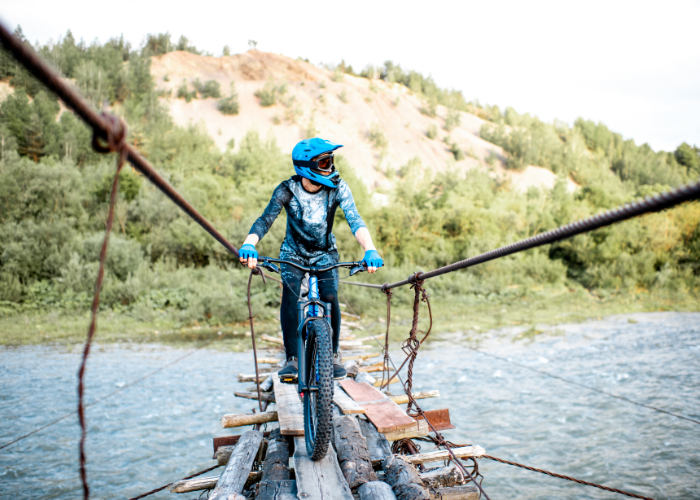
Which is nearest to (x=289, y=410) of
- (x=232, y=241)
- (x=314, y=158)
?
(x=314, y=158)

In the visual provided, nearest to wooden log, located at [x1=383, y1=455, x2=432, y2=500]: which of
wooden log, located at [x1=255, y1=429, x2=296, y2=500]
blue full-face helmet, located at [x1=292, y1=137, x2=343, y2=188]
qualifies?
wooden log, located at [x1=255, y1=429, x2=296, y2=500]

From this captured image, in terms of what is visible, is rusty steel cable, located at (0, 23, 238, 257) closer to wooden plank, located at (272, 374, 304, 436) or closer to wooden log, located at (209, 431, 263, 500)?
wooden log, located at (209, 431, 263, 500)

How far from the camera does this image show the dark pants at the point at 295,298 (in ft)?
9.36

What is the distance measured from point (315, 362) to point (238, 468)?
711 millimetres

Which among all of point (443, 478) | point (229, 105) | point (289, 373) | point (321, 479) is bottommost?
point (443, 478)

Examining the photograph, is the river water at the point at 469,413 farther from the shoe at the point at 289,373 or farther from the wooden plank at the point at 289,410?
the shoe at the point at 289,373

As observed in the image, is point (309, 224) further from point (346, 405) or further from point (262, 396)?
point (262, 396)

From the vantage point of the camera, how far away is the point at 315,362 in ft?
8.28

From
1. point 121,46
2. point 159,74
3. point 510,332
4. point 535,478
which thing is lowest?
point 535,478

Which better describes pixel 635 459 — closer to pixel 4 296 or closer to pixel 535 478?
pixel 535 478

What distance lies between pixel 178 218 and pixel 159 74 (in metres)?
33.7

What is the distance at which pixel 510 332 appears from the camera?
12453mm

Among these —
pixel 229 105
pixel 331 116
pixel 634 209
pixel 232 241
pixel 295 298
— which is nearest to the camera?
pixel 634 209

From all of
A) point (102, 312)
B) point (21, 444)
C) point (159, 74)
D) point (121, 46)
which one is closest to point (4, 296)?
point (102, 312)
